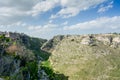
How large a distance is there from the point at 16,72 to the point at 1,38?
52.1 ft

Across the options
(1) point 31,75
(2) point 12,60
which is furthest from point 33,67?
(2) point 12,60

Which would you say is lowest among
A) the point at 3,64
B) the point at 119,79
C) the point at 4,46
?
the point at 119,79

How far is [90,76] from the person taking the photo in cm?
19212

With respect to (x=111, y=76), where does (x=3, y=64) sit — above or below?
above

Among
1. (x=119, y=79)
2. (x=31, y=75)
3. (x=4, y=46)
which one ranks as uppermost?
(x=4, y=46)

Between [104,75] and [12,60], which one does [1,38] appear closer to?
[12,60]

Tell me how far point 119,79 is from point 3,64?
14278 cm

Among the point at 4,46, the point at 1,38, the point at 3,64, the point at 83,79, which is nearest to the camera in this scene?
the point at 3,64

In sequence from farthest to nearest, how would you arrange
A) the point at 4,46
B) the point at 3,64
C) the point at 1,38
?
the point at 1,38, the point at 4,46, the point at 3,64

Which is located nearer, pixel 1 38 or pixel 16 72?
pixel 16 72

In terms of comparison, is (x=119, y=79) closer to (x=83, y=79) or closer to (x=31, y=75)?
(x=83, y=79)

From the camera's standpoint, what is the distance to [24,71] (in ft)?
196

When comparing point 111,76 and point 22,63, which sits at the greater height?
point 22,63

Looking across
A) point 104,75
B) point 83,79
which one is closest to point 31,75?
point 83,79
